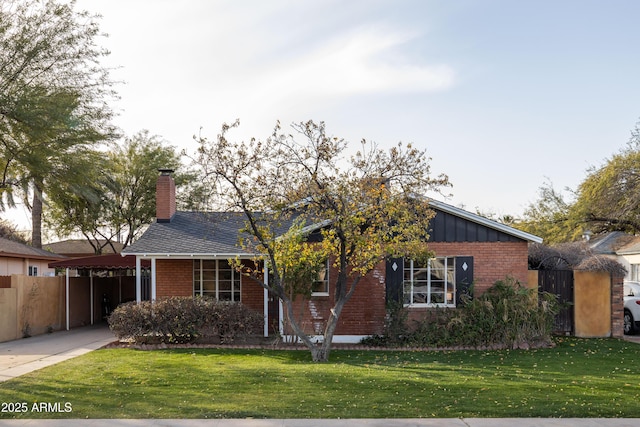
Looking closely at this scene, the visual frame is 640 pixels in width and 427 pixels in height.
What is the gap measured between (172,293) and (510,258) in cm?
952

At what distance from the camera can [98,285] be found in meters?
26.6

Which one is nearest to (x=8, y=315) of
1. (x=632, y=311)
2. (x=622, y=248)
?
(x=632, y=311)

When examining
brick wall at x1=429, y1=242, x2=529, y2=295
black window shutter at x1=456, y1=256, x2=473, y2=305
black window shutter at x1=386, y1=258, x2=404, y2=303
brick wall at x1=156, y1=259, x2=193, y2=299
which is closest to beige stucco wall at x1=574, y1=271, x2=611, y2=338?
brick wall at x1=429, y1=242, x2=529, y2=295

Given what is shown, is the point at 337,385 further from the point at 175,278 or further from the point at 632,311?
the point at 632,311

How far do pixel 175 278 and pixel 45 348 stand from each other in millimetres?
4113

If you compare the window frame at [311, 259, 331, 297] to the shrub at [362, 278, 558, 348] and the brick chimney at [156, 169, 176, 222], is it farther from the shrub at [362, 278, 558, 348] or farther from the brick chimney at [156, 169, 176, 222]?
the brick chimney at [156, 169, 176, 222]

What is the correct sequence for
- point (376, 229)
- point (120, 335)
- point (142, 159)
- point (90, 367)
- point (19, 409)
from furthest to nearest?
point (142, 159), point (120, 335), point (376, 229), point (90, 367), point (19, 409)

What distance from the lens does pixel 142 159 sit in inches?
1510

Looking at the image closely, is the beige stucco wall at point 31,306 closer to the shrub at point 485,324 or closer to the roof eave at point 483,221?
the shrub at point 485,324

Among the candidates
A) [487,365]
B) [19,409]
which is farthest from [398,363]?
[19,409]

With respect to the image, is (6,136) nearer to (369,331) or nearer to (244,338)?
(244,338)

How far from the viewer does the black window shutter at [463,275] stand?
56.8 ft

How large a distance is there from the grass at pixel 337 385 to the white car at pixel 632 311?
5954mm

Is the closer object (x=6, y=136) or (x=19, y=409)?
(x=19, y=409)
